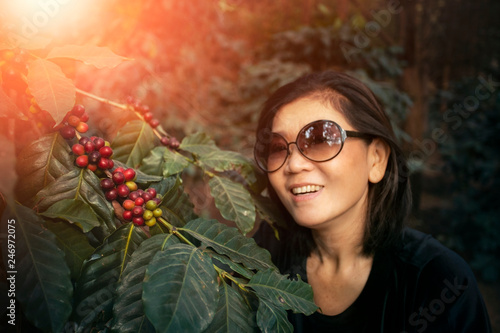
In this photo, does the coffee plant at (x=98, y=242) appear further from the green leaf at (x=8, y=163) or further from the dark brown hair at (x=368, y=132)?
the dark brown hair at (x=368, y=132)

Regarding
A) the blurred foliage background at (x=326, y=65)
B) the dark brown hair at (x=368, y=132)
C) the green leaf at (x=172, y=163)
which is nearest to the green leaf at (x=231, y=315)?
the green leaf at (x=172, y=163)

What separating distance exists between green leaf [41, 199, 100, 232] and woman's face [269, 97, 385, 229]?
0.74 metres

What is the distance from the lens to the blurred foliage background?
2.87 m

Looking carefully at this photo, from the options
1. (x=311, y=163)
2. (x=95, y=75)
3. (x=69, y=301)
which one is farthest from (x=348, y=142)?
(x=95, y=75)

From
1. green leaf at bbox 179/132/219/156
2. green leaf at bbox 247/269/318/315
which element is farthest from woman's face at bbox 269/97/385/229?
green leaf at bbox 247/269/318/315

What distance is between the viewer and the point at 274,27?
500 cm

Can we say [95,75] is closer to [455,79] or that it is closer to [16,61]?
[16,61]

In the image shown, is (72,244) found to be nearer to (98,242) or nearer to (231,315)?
(98,242)

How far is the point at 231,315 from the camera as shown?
691 mm

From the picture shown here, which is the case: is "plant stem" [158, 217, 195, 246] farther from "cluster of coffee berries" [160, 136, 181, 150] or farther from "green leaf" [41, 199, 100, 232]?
"cluster of coffee berries" [160, 136, 181, 150]

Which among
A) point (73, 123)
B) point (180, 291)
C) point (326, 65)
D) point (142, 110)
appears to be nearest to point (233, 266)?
point (180, 291)

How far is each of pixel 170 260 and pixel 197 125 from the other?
9.18 feet

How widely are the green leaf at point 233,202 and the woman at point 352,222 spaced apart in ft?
0.98

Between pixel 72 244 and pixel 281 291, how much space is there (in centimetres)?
43
